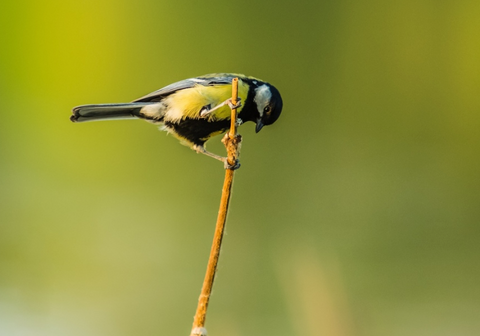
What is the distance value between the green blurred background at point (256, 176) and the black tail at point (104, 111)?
0.38 meters

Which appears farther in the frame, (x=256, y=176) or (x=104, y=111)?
(x=256, y=176)

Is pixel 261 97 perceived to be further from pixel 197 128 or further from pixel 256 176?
pixel 256 176

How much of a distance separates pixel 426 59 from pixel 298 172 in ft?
1.73

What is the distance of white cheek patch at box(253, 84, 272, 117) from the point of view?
100cm

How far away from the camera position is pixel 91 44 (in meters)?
1.36

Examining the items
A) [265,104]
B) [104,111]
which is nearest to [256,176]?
[265,104]

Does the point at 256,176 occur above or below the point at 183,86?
below

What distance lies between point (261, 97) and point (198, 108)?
135mm

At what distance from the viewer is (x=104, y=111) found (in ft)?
3.19

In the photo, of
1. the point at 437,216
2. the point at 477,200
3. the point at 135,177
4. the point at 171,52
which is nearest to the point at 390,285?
the point at 437,216

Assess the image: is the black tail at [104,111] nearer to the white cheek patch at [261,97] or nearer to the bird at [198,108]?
the bird at [198,108]

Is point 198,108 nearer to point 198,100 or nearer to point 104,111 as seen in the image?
point 198,100

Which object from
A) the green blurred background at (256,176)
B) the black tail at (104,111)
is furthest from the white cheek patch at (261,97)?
the green blurred background at (256,176)

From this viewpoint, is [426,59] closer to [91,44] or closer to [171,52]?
[171,52]
